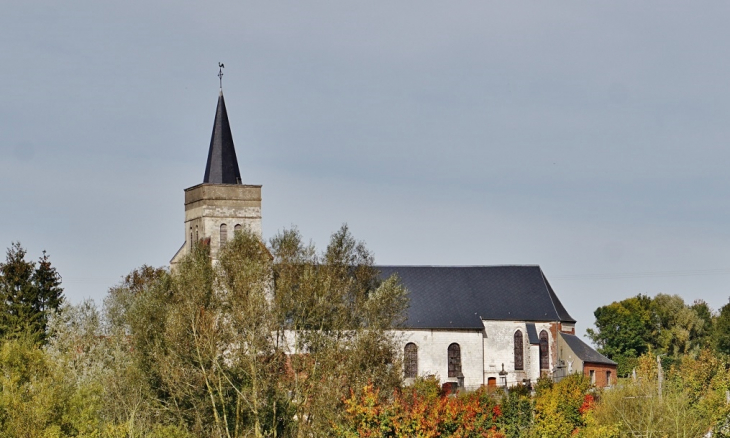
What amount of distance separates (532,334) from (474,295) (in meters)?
4.46

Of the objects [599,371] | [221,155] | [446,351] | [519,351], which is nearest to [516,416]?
[446,351]

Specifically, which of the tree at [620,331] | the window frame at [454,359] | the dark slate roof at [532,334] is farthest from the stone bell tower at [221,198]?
the tree at [620,331]

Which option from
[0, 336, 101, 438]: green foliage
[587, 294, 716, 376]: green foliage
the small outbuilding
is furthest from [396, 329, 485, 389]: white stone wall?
[0, 336, 101, 438]: green foliage

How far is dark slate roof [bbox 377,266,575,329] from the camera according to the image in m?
71.8

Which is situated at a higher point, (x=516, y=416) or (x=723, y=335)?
(x=723, y=335)

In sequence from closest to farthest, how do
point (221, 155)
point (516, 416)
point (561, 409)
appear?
1. point (561, 409)
2. point (516, 416)
3. point (221, 155)

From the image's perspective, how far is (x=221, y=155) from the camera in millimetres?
67375

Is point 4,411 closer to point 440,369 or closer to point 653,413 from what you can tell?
point 653,413

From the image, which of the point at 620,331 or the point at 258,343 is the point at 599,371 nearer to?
the point at 620,331

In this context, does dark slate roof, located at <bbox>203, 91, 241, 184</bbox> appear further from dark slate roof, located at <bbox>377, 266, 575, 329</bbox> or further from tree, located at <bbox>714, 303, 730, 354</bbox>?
tree, located at <bbox>714, 303, 730, 354</bbox>

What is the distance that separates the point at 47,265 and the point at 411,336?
77.5ft

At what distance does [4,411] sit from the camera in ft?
110

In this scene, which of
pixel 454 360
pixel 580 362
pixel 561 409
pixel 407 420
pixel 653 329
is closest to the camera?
pixel 407 420

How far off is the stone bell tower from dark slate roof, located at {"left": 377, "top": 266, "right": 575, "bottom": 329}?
10.9 m
